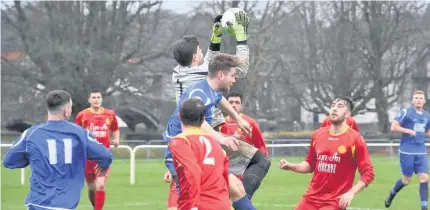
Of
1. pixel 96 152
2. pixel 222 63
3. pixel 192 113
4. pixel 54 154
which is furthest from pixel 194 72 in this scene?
pixel 192 113

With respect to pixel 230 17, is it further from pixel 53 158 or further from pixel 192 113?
pixel 53 158

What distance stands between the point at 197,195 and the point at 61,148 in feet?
6.73

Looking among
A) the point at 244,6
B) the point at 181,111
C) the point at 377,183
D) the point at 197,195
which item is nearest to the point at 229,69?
the point at 181,111

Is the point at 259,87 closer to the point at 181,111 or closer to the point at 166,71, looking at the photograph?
the point at 166,71

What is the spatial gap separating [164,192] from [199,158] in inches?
488

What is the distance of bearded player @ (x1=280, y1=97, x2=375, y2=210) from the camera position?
28.9 feet

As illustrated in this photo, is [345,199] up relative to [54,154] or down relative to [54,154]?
down

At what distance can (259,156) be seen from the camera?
27.6 ft

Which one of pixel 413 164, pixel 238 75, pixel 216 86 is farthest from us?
pixel 413 164

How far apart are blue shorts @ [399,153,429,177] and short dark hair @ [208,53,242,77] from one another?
9007 mm

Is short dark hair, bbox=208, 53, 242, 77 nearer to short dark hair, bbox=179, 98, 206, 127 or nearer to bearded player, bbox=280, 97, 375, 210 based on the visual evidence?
short dark hair, bbox=179, 98, 206, 127

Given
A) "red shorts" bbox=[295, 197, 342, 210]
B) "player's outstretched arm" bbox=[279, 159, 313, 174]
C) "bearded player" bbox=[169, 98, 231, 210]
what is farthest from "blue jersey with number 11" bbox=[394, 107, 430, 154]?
"bearded player" bbox=[169, 98, 231, 210]

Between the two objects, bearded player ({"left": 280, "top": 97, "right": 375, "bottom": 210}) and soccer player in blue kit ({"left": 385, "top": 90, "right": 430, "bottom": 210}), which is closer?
bearded player ({"left": 280, "top": 97, "right": 375, "bottom": 210})

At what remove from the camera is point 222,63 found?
24.2ft
